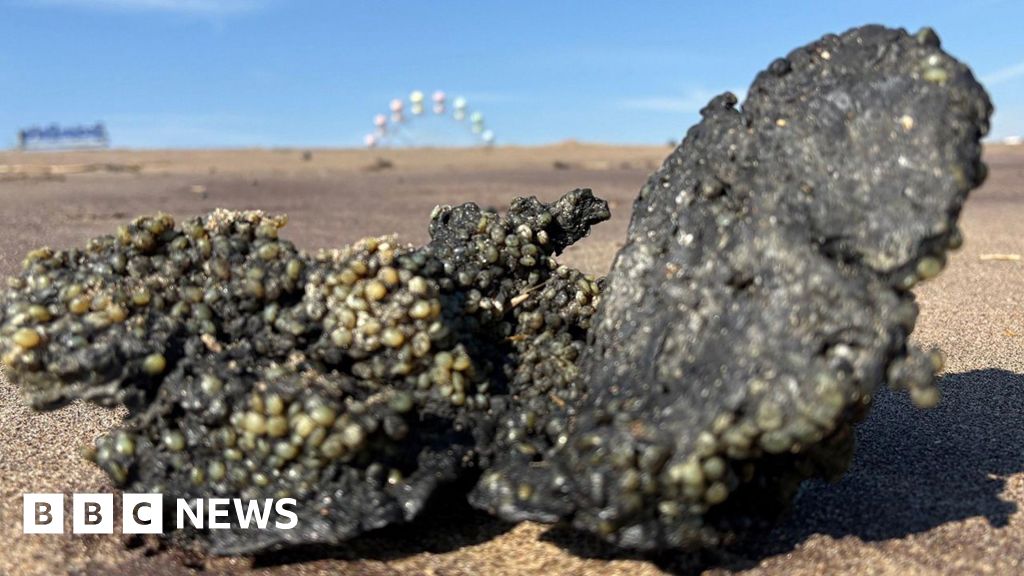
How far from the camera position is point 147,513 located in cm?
245

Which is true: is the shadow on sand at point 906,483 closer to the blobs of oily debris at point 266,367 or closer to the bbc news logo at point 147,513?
the blobs of oily debris at point 266,367

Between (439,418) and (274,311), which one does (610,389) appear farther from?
(274,311)

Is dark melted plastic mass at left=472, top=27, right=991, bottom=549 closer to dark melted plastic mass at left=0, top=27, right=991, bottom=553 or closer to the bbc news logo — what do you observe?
dark melted plastic mass at left=0, top=27, right=991, bottom=553

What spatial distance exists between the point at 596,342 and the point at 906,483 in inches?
45.4

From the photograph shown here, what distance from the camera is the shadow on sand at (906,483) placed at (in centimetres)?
248

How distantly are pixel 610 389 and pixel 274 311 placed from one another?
36.2 inches

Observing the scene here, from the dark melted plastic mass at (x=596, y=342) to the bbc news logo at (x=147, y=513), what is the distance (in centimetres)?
3

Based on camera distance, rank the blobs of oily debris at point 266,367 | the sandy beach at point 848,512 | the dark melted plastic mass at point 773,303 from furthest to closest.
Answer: the sandy beach at point 848,512
the blobs of oily debris at point 266,367
the dark melted plastic mass at point 773,303

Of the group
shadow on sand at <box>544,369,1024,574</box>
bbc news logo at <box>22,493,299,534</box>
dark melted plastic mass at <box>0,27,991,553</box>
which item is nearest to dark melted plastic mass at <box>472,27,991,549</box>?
dark melted plastic mass at <box>0,27,991,553</box>

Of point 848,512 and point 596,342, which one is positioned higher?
point 596,342

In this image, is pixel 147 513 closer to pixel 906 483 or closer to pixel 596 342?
pixel 596 342

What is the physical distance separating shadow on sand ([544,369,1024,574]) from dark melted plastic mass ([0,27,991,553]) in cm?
20

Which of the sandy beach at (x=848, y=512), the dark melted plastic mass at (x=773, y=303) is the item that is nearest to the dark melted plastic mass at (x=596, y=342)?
the dark melted plastic mass at (x=773, y=303)

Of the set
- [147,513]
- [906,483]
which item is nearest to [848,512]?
[906,483]
